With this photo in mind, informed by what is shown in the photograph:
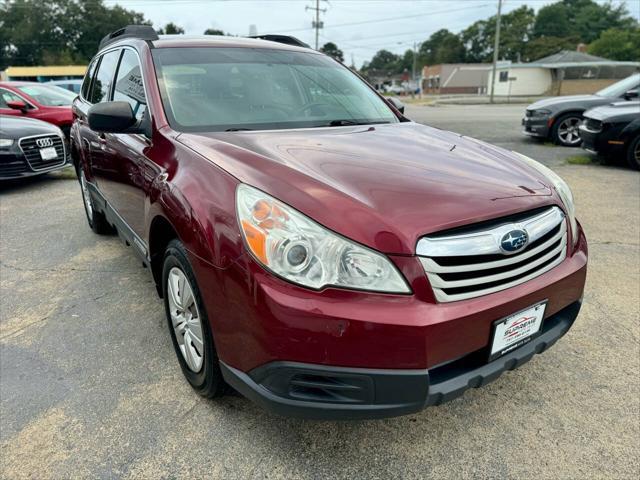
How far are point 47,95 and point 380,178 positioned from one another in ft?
33.3

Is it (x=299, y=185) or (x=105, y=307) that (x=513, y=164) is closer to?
(x=299, y=185)

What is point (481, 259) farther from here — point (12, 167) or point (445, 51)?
point (445, 51)

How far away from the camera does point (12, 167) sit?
6.49 m

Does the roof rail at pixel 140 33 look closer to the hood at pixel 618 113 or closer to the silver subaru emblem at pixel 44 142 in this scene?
the silver subaru emblem at pixel 44 142

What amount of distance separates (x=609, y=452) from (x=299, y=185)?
1659 mm

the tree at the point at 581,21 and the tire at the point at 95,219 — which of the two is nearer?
the tire at the point at 95,219

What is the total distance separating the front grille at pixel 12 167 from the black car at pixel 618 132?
8.56 m

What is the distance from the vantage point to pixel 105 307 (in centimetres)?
322

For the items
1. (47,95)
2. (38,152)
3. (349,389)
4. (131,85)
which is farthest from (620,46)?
(349,389)

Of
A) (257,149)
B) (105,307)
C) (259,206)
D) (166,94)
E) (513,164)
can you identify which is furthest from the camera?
(105,307)

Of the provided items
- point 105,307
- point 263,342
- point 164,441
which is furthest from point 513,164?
point 105,307

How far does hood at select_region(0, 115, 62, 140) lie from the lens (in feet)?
21.3

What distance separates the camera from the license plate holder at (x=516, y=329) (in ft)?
5.70

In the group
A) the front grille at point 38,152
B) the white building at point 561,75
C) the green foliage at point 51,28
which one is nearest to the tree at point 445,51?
the white building at point 561,75
